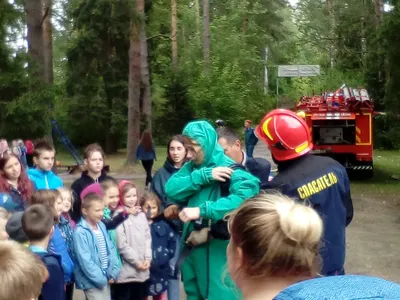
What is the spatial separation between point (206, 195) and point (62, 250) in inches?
63.5

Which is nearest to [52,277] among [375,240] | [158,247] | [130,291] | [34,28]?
[130,291]

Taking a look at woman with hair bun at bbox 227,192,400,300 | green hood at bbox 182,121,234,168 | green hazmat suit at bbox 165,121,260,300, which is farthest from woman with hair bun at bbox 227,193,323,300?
green hood at bbox 182,121,234,168

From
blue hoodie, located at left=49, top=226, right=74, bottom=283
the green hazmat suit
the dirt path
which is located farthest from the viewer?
the dirt path

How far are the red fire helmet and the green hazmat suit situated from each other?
0.37 meters

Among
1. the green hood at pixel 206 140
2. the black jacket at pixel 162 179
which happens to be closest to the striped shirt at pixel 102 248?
the black jacket at pixel 162 179

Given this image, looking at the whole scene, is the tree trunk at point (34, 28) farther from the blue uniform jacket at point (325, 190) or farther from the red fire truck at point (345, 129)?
the blue uniform jacket at point (325, 190)

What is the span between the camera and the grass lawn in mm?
19484

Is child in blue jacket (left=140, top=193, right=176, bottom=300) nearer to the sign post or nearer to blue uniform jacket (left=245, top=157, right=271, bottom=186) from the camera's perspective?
blue uniform jacket (left=245, top=157, right=271, bottom=186)

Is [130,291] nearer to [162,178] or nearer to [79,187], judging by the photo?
[162,178]

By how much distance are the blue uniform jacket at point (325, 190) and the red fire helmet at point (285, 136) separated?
6cm

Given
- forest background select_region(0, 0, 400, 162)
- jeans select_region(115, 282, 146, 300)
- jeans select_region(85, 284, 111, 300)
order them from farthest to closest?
forest background select_region(0, 0, 400, 162)
jeans select_region(115, 282, 146, 300)
jeans select_region(85, 284, 111, 300)

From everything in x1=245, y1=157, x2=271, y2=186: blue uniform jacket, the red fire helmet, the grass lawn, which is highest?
the red fire helmet

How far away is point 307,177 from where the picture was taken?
4.21 metres

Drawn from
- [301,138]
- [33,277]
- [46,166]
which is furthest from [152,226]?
[33,277]
